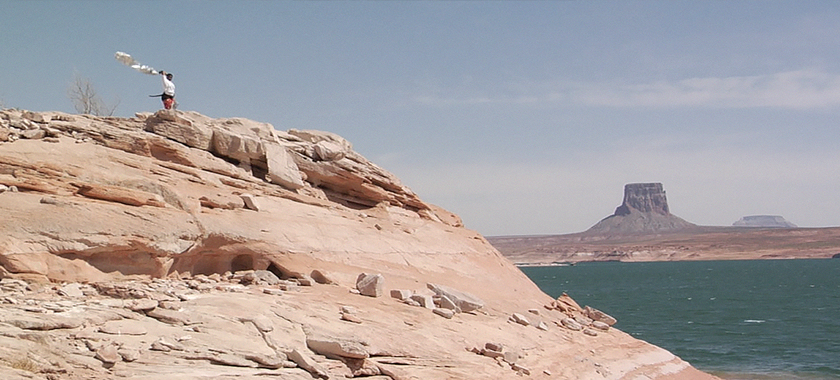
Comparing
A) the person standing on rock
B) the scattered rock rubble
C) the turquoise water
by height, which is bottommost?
the turquoise water

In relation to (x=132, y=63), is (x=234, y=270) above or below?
below

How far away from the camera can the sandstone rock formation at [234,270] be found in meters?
13.1

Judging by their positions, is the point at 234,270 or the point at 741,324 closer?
the point at 234,270

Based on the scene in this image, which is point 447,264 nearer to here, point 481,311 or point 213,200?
point 481,311

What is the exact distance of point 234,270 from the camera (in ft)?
62.0

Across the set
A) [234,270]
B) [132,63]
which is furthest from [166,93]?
[234,270]

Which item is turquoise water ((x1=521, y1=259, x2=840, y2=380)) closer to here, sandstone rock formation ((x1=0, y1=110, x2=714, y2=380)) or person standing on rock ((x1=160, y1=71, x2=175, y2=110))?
sandstone rock formation ((x1=0, y1=110, x2=714, y2=380))

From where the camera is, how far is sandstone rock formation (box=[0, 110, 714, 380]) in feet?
42.8

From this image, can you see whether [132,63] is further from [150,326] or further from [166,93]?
[150,326]

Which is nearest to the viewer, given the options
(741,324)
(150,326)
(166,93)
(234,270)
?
(150,326)

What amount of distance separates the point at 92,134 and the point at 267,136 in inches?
209

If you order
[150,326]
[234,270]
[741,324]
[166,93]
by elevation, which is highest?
[166,93]

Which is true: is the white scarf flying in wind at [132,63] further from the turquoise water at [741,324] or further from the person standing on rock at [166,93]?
the turquoise water at [741,324]

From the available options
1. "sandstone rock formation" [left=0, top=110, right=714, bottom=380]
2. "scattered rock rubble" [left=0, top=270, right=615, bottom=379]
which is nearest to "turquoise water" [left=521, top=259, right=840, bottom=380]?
"sandstone rock formation" [left=0, top=110, right=714, bottom=380]
